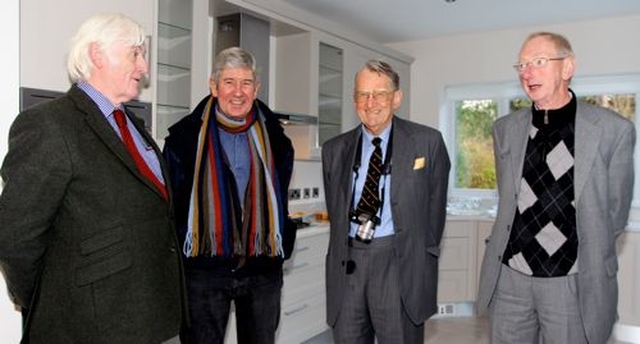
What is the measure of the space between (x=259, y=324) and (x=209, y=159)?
622 millimetres

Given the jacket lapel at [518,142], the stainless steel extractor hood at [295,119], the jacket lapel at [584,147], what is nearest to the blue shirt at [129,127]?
the jacket lapel at [518,142]

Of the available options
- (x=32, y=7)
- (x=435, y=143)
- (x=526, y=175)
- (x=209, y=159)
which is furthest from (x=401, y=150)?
(x=32, y=7)

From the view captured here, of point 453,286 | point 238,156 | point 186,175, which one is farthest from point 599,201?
point 453,286

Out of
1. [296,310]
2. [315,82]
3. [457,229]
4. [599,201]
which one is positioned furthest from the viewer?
[457,229]

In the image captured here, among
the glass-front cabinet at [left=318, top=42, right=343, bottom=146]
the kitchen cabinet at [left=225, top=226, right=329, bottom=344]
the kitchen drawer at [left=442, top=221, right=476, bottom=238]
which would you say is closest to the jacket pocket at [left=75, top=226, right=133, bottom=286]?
the kitchen cabinet at [left=225, top=226, right=329, bottom=344]

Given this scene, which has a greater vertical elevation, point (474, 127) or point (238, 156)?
point (474, 127)

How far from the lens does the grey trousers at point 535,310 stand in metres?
1.69

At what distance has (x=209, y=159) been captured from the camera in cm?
181

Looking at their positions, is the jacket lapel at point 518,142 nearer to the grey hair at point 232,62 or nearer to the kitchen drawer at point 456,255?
the grey hair at point 232,62

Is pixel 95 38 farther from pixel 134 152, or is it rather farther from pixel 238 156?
pixel 238 156

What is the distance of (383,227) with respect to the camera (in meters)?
1.81

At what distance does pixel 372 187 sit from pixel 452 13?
8.49 feet

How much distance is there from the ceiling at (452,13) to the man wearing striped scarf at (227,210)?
65.1 inches

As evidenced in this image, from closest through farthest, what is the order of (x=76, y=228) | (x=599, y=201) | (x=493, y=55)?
(x=76, y=228) → (x=599, y=201) → (x=493, y=55)
